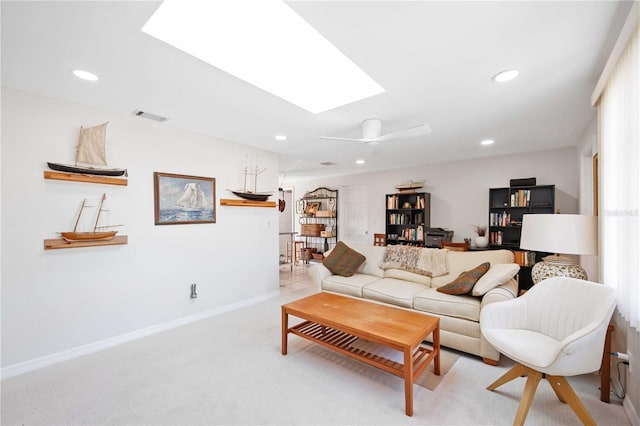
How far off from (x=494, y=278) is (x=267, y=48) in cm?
277

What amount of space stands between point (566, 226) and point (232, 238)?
3.64 m

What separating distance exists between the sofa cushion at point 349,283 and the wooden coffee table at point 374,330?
51 centimetres

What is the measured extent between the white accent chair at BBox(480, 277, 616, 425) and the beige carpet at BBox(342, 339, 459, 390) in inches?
14.4

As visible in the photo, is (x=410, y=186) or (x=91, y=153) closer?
(x=91, y=153)

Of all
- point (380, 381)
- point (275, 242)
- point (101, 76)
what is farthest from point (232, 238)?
point (380, 381)

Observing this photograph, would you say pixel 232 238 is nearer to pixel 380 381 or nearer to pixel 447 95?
pixel 380 381

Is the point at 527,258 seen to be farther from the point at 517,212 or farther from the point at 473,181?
the point at 473,181

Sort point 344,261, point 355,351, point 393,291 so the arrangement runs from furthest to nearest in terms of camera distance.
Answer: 1. point 344,261
2. point 393,291
3. point 355,351

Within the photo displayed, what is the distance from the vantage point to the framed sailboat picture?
3115 millimetres

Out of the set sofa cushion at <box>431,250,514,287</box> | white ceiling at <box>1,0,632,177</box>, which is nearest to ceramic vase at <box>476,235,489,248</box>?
sofa cushion at <box>431,250,514,287</box>

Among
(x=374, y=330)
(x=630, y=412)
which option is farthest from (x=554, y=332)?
(x=374, y=330)

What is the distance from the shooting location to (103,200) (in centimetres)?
269

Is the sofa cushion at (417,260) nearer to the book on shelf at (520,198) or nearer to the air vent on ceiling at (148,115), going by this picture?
the book on shelf at (520,198)

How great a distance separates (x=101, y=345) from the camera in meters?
2.66
